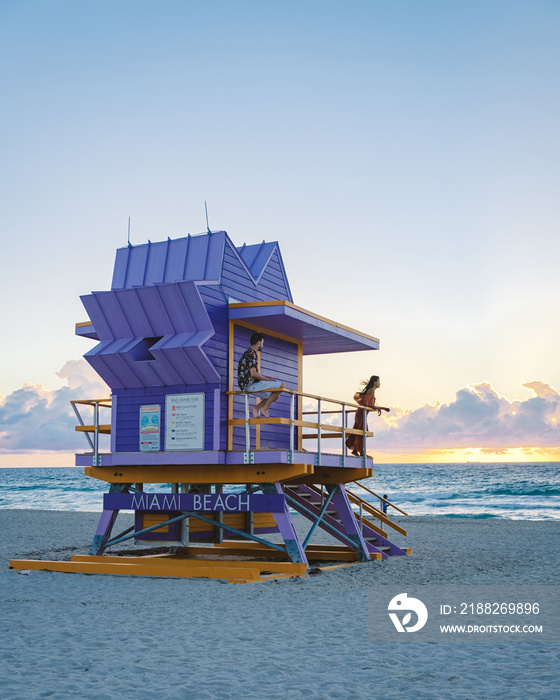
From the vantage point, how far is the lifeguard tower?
1365 centimetres

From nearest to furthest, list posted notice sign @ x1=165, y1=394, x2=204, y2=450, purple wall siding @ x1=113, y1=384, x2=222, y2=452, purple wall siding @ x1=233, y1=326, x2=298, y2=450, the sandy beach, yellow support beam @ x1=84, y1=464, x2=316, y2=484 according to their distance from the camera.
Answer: the sandy beach < yellow support beam @ x1=84, y1=464, x2=316, y2=484 < posted notice sign @ x1=165, y1=394, x2=204, y2=450 < purple wall siding @ x1=113, y1=384, x2=222, y2=452 < purple wall siding @ x1=233, y1=326, x2=298, y2=450

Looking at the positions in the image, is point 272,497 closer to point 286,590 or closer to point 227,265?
point 286,590

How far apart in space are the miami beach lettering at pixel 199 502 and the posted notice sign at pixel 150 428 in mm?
896

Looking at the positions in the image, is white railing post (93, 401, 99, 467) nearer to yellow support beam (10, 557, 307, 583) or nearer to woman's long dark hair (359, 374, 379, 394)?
yellow support beam (10, 557, 307, 583)

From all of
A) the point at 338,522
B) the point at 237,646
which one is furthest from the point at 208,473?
the point at 237,646

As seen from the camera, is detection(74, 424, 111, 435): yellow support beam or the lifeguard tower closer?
the lifeguard tower

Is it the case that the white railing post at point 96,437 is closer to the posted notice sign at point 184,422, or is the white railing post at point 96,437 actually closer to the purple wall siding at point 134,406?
the purple wall siding at point 134,406

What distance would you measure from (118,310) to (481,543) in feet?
44.5

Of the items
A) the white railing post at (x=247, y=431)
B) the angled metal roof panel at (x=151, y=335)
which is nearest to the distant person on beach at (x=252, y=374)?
the white railing post at (x=247, y=431)

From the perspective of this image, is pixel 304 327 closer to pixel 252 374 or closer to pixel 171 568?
pixel 252 374

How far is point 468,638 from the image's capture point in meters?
8.84

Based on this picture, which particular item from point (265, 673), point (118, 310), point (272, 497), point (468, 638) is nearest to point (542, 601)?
point (468, 638)

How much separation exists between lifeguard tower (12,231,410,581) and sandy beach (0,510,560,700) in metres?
1.28

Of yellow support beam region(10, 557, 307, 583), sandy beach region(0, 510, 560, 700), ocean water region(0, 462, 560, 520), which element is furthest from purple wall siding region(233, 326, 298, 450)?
ocean water region(0, 462, 560, 520)
